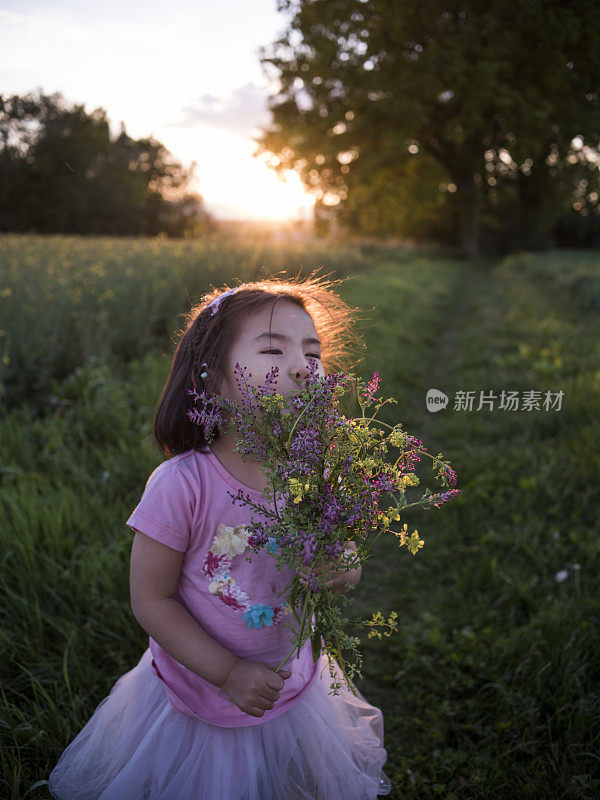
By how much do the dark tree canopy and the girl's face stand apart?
3.78 ft

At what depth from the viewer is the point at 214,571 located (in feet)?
4.76

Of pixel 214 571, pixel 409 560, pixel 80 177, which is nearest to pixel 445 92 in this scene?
pixel 80 177

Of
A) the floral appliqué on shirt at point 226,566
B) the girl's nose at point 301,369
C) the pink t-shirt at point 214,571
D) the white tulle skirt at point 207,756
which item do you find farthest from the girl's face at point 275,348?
the white tulle skirt at point 207,756

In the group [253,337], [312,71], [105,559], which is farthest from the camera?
[312,71]

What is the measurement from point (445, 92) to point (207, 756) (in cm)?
1797

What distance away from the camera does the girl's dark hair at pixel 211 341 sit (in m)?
1.50

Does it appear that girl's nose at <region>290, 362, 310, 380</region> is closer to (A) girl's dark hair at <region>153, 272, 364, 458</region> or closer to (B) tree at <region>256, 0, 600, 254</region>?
(A) girl's dark hair at <region>153, 272, 364, 458</region>

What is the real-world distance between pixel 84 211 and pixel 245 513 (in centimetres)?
2189

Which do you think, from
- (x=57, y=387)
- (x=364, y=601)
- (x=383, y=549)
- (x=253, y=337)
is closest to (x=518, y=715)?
(x=364, y=601)

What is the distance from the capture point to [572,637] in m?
2.26

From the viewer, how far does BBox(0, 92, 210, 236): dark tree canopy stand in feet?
10.6

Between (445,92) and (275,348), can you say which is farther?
(445,92)

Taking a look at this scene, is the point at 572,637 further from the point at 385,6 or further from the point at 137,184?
the point at 137,184

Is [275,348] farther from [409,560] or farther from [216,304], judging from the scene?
[409,560]
